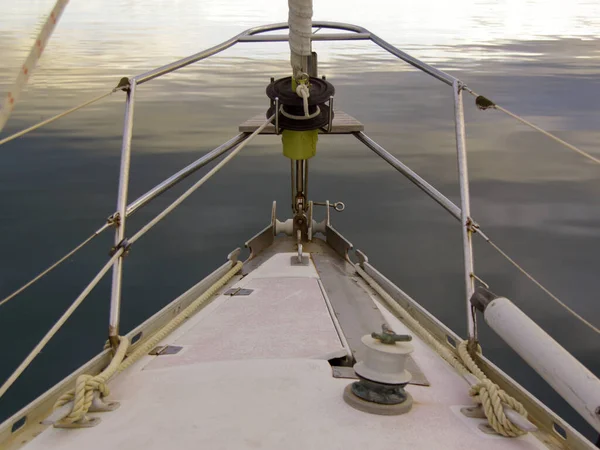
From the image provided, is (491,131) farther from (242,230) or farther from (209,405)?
(209,405)

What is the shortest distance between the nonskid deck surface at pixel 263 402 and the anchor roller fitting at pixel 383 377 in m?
0.04

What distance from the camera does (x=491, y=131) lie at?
21156 millimetres

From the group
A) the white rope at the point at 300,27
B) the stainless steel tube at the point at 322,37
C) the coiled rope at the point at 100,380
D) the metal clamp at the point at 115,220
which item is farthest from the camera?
the stainless steel tube at the point at 322,37

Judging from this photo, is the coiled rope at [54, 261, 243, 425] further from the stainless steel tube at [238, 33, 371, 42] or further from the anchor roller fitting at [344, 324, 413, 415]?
the stainless steel tube at [238, 33, 371, 42]

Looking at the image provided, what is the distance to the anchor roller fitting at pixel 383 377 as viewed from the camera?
2592 mm

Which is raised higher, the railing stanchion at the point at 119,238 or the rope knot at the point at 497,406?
the railing stanchion at the point at 119,238

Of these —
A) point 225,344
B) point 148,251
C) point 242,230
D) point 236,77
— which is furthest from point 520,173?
point 236,77

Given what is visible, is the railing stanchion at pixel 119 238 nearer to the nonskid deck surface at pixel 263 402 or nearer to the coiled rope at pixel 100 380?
the coiled rope at pixel 100 380

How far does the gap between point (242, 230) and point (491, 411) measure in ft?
32.4

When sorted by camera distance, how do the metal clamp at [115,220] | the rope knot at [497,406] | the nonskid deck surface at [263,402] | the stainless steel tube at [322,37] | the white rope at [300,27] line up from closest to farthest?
the nonskid deck surface at [263,402], the rope knot at [497,406], the metal clamp at [115,220], the white rope at [300,27], the stainless steel tube at [322,37]

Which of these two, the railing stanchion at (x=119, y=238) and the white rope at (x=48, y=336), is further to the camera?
the railing stanchion at (x=119, y=238)

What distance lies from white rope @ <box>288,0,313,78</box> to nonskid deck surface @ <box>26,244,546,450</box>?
6.19ft

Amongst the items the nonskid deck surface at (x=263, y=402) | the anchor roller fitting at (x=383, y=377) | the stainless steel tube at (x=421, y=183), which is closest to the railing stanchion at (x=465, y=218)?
the stainless steel tube at (x=421, y=183)

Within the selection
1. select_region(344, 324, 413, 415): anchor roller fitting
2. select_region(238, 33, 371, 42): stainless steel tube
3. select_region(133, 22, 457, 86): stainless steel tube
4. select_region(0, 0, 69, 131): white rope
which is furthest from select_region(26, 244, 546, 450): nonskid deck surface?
select_region(238, 33, 371, 42): stainless steel tube
